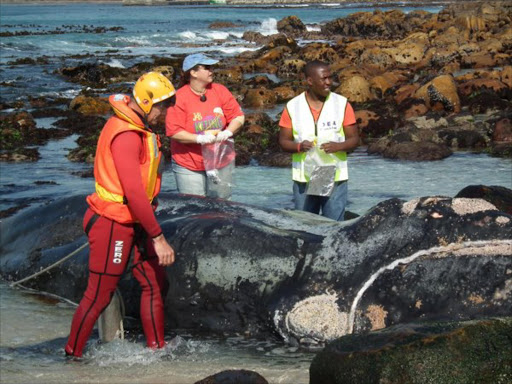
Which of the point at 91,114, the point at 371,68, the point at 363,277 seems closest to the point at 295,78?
the point at 371,68

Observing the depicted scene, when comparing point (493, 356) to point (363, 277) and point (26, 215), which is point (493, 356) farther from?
point (26, 215)

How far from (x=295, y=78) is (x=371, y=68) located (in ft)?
10.6

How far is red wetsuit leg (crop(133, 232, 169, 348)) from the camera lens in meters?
6.09

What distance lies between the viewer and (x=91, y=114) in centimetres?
2283

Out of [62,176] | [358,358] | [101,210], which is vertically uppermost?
[101,210]

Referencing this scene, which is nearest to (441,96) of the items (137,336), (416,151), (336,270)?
(416,151)

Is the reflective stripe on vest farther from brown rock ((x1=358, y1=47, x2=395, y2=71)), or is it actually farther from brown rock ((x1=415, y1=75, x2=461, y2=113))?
brown rock ((x1=358, y1=47, x2=395, y2=71))

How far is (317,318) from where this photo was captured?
6270 millimetres

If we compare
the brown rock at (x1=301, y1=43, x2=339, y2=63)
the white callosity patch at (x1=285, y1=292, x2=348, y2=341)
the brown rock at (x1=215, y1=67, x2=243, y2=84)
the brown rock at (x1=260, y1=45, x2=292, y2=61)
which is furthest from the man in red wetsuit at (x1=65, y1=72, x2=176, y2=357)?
the brown rock at (x1=260, y1=45, x2=292, y2=61)

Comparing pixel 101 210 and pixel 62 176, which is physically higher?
pixel 101 210

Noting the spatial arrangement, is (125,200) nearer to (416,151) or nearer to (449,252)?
(449,252)

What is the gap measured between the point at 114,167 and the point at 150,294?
3.12 feet

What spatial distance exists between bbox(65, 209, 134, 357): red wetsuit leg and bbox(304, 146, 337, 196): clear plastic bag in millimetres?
2281

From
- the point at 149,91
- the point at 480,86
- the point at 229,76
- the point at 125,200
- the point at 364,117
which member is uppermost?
the point at 149,91
